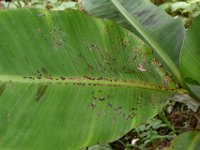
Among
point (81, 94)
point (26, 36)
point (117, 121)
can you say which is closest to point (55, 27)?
point (26, 36)

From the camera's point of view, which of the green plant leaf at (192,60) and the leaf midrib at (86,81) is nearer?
the leaf midrib at (86,81)

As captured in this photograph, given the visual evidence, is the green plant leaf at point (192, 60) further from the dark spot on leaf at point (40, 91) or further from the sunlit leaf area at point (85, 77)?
the dark spot on leaf at point (40, 91)

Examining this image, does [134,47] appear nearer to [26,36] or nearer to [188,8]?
[26,36]

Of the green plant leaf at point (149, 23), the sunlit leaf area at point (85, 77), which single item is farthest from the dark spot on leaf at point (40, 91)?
the green plant leaf at point (149, 23)

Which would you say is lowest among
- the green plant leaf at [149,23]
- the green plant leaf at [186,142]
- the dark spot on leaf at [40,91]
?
the green plant leaf at [186,142]

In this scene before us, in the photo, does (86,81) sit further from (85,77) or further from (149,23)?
(149,23)

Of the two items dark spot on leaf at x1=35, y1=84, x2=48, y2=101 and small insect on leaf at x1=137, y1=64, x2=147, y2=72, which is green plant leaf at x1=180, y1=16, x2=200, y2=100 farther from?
dark spot on leaf at x1=35, y1=84, x2=48, y2=101
